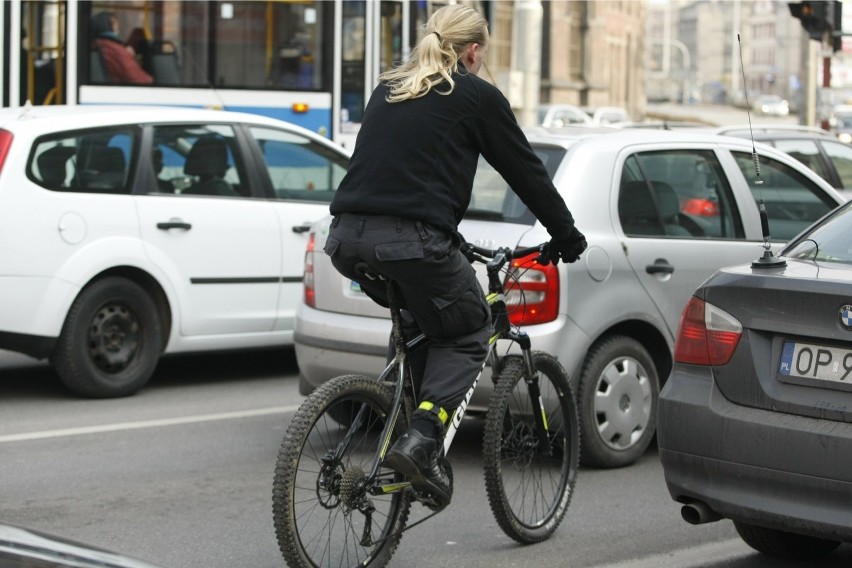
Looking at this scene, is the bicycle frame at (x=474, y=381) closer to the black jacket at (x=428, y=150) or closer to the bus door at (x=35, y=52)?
the black jacket at (x=428, y=150)

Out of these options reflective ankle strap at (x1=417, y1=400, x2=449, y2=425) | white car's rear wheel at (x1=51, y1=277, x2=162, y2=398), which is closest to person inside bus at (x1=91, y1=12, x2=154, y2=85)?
white car's rear wheel at (x1=51, y1=277, x2=162, y2=398)

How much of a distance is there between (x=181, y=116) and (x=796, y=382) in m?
5.40

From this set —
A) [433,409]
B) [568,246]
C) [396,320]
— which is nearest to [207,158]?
[568,246]

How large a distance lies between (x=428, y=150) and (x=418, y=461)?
3.19 ft

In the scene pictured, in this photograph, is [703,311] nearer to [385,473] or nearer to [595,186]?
[385,473]

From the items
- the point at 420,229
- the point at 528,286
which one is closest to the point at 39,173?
the point at 528,286

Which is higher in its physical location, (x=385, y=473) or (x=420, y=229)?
(x=420, y=229)

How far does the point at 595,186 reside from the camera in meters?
6.92

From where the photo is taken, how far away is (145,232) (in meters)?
8.66

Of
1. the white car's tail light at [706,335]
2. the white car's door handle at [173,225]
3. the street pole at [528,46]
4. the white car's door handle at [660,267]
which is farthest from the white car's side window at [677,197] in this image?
the street pole at [528,46]

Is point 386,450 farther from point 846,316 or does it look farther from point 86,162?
point 86,162

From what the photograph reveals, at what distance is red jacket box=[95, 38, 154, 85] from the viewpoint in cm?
1350

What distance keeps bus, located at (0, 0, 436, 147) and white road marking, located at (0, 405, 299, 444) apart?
5630 mm

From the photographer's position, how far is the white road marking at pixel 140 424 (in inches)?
295
